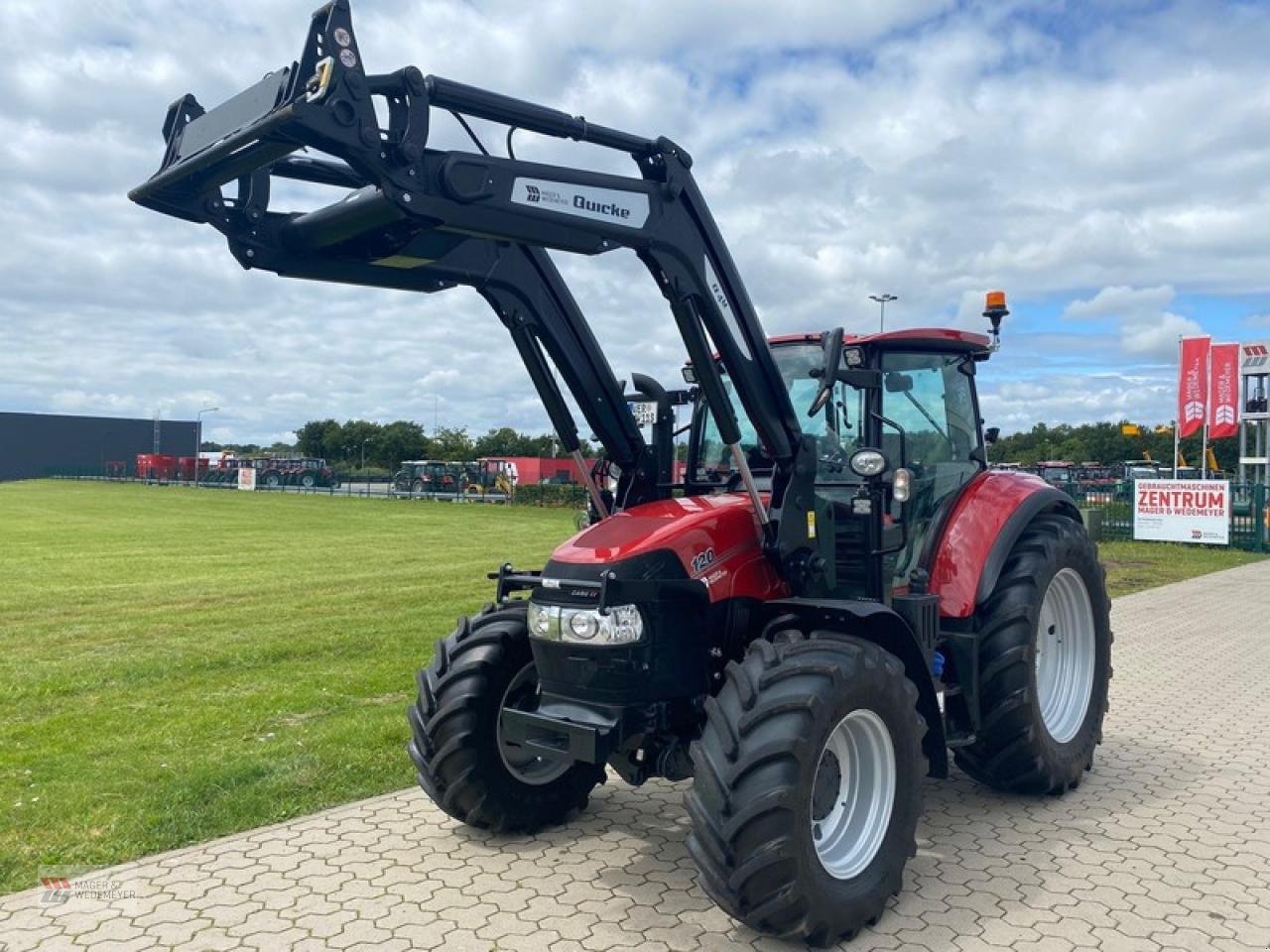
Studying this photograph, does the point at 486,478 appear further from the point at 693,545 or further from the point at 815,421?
the point at 693,545

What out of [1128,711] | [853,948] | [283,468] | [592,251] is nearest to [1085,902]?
[853,948]

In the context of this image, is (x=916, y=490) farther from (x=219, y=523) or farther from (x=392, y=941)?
(x=219, y=523)

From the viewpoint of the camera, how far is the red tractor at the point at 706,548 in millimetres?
3869

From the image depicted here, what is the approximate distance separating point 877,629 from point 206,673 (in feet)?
23.1

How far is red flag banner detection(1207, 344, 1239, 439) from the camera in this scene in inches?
1136

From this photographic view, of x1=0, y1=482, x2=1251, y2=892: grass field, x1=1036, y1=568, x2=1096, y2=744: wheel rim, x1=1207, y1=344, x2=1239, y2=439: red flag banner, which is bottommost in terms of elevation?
x1=0, y1=482, x2=1251, y2=892: grass field

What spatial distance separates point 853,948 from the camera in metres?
4.10

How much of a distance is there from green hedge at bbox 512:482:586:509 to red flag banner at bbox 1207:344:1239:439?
22213mm

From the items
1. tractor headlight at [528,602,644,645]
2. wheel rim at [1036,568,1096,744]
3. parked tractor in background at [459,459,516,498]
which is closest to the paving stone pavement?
wheel rim at [1036,568,1096,744]

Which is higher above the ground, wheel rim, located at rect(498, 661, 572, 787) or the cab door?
the cab door

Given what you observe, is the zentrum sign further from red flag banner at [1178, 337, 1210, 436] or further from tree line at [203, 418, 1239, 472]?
tree line at [203, 418, 1239, 472]

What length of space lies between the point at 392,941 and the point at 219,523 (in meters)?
30.3

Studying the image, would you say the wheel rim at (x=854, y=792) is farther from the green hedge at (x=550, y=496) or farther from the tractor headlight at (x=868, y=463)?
the green hedge at (x=550, y=496)

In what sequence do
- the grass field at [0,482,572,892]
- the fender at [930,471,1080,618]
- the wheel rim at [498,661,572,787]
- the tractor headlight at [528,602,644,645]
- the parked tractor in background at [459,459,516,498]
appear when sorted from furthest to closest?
1. the parked tractor in background at [459,459,516,498]
2. the grass field at [0,482,572,892]
3. the fender at [930,471,1080,618]
4. the wheel rim at [498,661,572,787]
5. the tractor headlight at [528,602,644,645]
